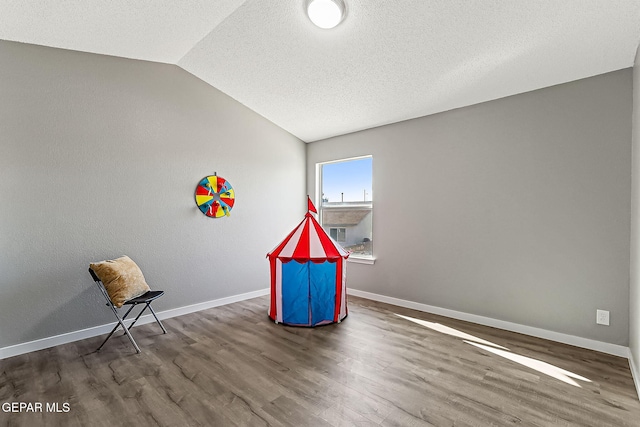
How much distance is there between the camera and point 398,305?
3990 mm

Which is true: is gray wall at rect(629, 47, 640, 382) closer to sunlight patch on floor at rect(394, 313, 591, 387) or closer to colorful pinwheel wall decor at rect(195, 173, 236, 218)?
sunlight patch on floor at rect(394, 313, 591, 387)

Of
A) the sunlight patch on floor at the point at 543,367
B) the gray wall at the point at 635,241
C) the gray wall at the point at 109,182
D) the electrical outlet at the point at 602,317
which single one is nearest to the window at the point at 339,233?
the gray wall at the point at 109,182

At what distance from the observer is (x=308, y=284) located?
3301 mm

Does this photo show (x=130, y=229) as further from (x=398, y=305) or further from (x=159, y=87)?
(x=398, y=305)

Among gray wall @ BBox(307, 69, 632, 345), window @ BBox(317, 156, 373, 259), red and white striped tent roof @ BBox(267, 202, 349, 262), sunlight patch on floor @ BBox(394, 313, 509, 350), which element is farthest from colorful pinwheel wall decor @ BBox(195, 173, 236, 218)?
sunlight patch on floor @ BBox(394, 313, 509, 350)

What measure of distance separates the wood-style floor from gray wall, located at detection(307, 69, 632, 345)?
16.8 inches

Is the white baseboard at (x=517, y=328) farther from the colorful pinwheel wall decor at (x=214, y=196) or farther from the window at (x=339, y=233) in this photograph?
the colorful pinwheel wall decor at (x=214, y=196)

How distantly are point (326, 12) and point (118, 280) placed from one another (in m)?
2.96

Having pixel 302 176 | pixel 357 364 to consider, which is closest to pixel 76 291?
pixel 357 364

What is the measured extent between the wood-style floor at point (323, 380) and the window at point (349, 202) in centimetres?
164

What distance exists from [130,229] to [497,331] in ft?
13.4

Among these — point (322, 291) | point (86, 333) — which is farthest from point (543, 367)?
point (86, 333)

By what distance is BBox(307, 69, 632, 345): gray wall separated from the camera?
2623 mm

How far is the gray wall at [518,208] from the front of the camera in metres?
2.62
